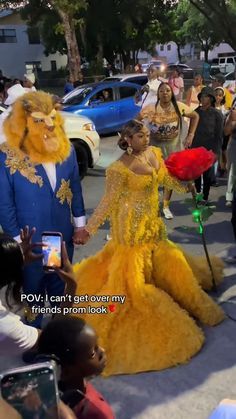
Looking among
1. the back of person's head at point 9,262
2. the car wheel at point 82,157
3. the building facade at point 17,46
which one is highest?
the building facade at point 17,46

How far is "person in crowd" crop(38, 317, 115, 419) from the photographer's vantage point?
1.77m

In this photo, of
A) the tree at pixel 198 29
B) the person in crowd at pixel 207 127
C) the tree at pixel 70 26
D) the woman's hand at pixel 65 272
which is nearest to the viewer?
the woman's hand at pixel 65 272

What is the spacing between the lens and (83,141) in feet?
28.6

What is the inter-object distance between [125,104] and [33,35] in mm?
31668

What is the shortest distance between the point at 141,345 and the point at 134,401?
1.38ft

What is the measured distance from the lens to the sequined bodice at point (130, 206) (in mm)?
3594

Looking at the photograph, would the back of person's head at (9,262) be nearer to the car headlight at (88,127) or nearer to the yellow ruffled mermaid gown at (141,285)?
the yellow ruffled mermaid gown at (141,285)

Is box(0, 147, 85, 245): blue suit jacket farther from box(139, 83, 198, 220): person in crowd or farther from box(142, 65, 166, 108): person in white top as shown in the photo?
box(142, 65, 166, 108): person in white top

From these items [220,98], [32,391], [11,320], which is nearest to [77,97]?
[220,98]

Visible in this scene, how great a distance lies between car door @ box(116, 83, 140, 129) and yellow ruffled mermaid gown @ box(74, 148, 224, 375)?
9.49m

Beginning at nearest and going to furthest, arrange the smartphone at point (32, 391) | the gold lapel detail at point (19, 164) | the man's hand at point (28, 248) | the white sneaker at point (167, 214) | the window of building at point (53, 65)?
the smartphone at point (32, 391), the man's hand at point (28, 248), the gold lapel detail at point (19, 164), the white sneaker at point (167, 214), the window of building at point (53, 65)

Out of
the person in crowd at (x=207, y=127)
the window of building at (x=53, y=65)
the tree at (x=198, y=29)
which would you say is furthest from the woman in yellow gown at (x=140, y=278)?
the tree at (x=198, y=29)

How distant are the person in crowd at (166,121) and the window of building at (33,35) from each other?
36472 mm

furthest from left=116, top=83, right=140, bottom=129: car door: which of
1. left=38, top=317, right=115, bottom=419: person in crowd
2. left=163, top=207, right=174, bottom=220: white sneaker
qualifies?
left=38, top=317, right=115, bottom=419: person in crowd
